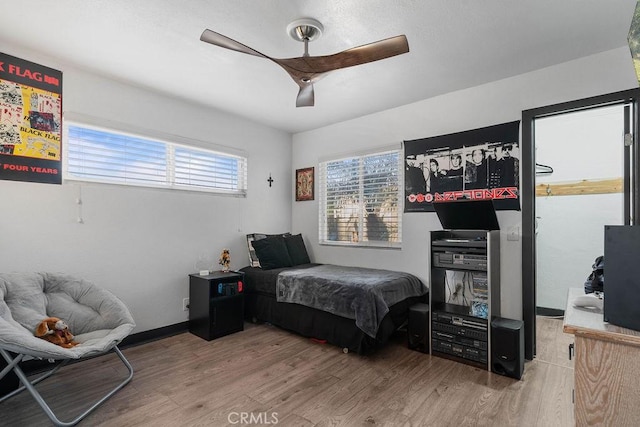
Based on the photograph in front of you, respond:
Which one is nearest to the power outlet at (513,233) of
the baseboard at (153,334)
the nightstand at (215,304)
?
the nightstand at (215,304)

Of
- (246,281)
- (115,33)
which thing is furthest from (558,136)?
(115,33)

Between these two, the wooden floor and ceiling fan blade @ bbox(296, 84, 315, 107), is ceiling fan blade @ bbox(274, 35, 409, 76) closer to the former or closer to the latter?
ceiling fan blade @ bbox(296, 84, 315, 107)

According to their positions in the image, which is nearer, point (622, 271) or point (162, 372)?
point (622, 271)

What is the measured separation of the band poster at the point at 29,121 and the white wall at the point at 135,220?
8cm

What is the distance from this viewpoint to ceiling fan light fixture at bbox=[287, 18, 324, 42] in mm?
2090

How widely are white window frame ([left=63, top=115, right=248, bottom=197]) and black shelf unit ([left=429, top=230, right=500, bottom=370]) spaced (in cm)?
260

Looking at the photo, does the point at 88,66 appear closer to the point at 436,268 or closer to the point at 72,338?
the point at 72,338

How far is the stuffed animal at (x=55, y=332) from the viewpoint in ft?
6.64

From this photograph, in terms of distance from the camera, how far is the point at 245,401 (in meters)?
2.10

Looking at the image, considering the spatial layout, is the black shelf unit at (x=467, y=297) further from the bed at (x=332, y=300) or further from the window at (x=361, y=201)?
the window at (x=361, y=201)

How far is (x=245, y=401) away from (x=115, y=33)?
2.81 m

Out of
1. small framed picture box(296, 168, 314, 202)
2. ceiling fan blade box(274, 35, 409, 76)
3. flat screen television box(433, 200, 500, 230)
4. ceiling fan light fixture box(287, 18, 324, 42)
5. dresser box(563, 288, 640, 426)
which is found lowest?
dresser box(563, 288, 640, 426)

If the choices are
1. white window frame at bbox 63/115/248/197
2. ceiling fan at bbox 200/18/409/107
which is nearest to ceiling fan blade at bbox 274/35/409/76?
ceiling fan at bbox 200/18/409/107

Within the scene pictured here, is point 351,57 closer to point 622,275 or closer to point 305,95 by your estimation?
point 305,95
